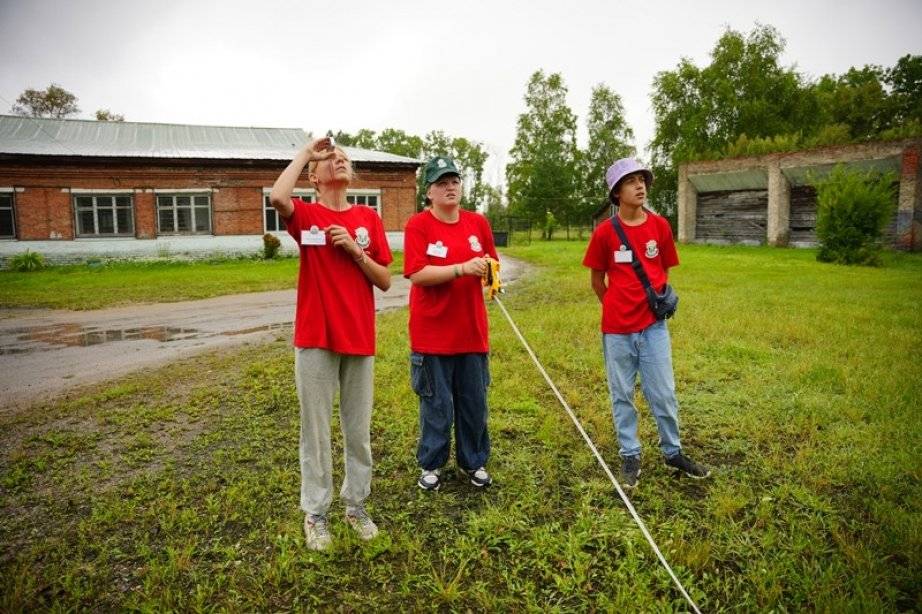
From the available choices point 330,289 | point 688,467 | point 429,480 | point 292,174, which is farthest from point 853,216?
point 292,174

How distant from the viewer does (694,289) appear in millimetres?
12789

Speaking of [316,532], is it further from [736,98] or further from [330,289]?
[736,98]

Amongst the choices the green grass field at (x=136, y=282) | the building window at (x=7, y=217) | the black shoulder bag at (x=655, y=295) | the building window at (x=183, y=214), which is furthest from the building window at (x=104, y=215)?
→ the black shoulder bag at (x=655, y=295)

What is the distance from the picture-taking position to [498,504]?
350 centimetres

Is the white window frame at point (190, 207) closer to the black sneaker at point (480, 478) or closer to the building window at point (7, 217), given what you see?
the building window at point (7, 217)

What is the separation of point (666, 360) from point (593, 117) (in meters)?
53.3

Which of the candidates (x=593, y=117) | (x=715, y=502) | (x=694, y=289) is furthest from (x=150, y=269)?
(x=593, y=117)

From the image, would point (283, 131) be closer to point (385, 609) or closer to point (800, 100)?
point (385, 609)

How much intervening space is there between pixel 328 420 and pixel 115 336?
7.64m

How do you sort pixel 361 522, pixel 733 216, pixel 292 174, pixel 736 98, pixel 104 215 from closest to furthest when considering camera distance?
1. pixel 292 174
2. pixel 361 522
3. pixel 104 215
4. pixel 733 216
5. pixel 736 98

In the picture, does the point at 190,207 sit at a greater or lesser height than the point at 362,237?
greater

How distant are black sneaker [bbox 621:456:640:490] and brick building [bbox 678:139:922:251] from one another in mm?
20346

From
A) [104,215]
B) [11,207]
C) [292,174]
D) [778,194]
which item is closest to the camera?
[292,174]

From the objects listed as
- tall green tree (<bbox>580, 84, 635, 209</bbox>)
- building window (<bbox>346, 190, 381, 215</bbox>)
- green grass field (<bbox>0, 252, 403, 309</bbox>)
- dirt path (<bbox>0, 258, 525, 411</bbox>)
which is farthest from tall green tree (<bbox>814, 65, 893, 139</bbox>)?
dirt path (<bbox>0, 258, 525, 411</bbox>)
